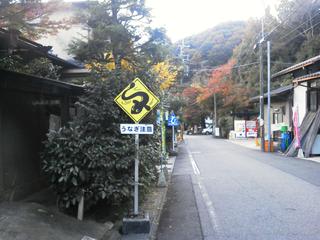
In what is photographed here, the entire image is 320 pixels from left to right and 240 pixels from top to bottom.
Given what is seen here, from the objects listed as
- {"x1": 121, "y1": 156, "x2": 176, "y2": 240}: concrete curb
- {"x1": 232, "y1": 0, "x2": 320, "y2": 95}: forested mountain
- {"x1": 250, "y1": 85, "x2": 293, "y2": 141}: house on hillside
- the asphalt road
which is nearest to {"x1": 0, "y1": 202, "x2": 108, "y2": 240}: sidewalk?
{"x1": 121, "y1": 156, "x2": 176, "y2": 240}: concrete curb

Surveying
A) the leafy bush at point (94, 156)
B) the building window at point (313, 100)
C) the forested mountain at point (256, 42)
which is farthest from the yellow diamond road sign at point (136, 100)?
the forested mountain at point (256, 42)

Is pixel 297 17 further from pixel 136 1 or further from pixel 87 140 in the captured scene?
pixel 87 140

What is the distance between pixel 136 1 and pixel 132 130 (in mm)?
8365

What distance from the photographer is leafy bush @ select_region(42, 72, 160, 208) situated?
709 cm

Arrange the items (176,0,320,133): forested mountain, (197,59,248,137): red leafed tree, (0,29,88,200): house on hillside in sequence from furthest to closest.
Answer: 1. (197,59,248,137): red leafed tree
2. (176,0,320,133): forested mountain
3. (0,29,88,200): house on hillside

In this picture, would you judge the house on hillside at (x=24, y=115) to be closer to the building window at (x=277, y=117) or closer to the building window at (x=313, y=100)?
the building window at (x=313, y=100)

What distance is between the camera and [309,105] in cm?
2511

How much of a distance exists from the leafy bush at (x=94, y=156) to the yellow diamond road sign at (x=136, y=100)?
20.3 inches

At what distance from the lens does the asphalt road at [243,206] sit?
7.04 metres

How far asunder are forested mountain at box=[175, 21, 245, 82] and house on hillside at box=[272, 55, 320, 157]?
1484 inches

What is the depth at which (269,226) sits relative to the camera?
7.33 metres

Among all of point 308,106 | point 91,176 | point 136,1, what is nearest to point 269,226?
point 91,176

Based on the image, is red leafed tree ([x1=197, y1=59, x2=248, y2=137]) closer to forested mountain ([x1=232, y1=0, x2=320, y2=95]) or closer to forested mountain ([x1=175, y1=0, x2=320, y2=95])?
forested mountain ([x1=175, y1=0, x2=320, y2=95])

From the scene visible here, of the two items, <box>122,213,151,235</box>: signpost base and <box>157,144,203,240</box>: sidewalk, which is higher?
<box>122,213,151,235</box>: signpost base
